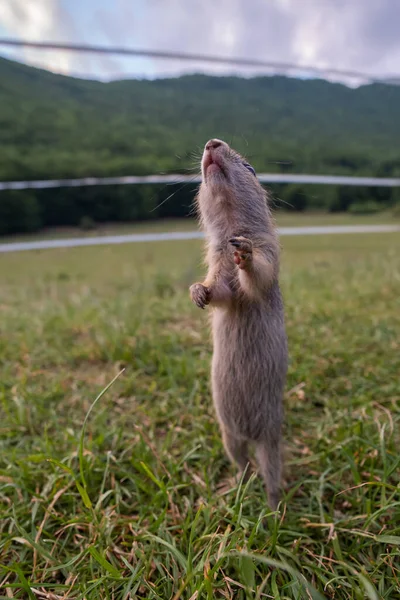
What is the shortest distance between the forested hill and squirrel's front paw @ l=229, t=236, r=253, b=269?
1727mm

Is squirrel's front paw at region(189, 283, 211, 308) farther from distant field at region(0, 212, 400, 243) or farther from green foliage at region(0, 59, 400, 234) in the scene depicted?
distant field at region(0, 212, 400, 243)

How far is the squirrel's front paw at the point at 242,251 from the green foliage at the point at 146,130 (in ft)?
6.21

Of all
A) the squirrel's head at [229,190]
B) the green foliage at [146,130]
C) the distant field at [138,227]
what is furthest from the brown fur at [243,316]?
→ the distant field at [138,227]

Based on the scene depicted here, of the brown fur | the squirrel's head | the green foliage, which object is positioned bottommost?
the brown fur

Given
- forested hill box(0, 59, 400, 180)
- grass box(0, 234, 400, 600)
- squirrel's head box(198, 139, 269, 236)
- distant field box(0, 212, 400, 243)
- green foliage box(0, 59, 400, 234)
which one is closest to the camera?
grass box(0, 234, 400, 600)

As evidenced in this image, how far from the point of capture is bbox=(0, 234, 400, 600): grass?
0.91 metres

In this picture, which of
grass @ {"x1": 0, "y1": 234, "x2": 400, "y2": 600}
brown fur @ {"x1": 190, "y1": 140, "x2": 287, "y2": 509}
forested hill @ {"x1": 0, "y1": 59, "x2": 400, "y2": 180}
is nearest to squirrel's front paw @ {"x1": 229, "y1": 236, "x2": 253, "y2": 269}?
brown fur @ {"x1": 190, "y1": 140, "x2": 287, "y2": 509}

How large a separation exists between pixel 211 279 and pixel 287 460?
24.5 inches

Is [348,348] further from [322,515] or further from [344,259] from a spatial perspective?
[344,259]

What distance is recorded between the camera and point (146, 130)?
10.3 feet

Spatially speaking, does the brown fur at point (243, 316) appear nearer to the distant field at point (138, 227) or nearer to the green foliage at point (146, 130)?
the green foliage at point (146, 130)

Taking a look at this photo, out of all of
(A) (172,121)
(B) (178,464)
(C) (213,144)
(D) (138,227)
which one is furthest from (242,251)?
(D) (138,227)

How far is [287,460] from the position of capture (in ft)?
4.22

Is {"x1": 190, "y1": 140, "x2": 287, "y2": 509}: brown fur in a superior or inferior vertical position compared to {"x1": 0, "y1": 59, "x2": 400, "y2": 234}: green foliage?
inferior
